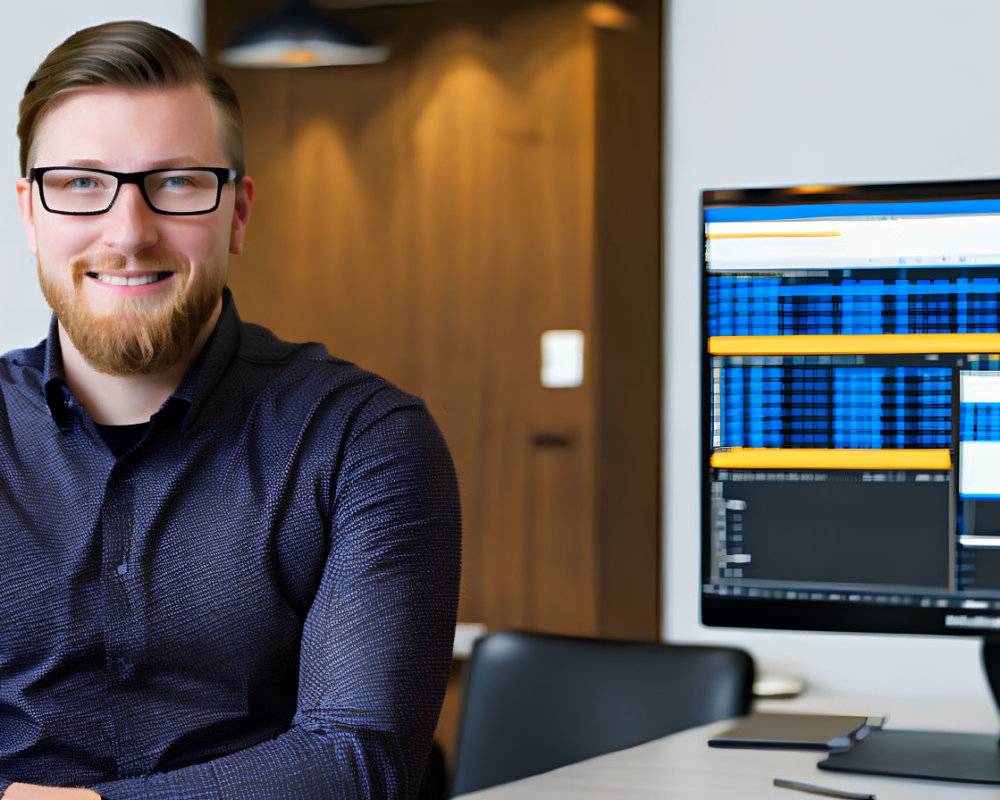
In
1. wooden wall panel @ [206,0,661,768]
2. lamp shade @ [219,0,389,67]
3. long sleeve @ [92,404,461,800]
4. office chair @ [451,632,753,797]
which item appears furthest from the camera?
lamp shade @ [219,0,389,67]

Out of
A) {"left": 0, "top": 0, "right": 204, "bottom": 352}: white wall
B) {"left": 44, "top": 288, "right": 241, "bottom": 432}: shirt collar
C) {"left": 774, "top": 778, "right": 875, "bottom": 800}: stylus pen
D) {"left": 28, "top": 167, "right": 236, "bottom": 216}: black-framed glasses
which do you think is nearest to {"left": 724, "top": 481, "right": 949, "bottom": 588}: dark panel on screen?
{"left": 774, "top": 778, "right": 875, "bottom": 800}: stylus pen

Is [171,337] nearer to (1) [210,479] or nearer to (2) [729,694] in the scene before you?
(1) [210,479]

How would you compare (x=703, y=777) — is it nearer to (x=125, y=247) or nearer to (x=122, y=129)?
(x=125, y=247)

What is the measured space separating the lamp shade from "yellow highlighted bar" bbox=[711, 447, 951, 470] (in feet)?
6.09

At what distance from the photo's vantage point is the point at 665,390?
2994 millimetres

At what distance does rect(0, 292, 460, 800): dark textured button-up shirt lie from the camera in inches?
50.5

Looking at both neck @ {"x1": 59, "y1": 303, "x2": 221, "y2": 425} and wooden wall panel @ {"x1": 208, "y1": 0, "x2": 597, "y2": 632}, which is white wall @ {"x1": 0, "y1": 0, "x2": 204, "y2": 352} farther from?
neck @ {"x1": 59, "y1": 303, "x2": 221, "y2": 425}

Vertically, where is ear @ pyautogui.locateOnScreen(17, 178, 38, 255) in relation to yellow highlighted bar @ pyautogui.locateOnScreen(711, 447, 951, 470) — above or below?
above

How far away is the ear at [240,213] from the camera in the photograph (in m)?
1.49

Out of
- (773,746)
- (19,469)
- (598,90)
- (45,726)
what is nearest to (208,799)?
(45,726)

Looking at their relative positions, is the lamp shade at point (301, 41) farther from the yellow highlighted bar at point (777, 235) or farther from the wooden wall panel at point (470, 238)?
the yellow highlighted bar at point (777, 235)

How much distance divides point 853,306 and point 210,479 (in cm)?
75

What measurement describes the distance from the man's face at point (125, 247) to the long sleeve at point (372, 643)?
0.24 metres

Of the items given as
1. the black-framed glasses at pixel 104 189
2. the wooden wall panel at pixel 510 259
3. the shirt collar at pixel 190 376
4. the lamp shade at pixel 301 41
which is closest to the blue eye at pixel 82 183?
the black-framed glasses at pixel 104 189
